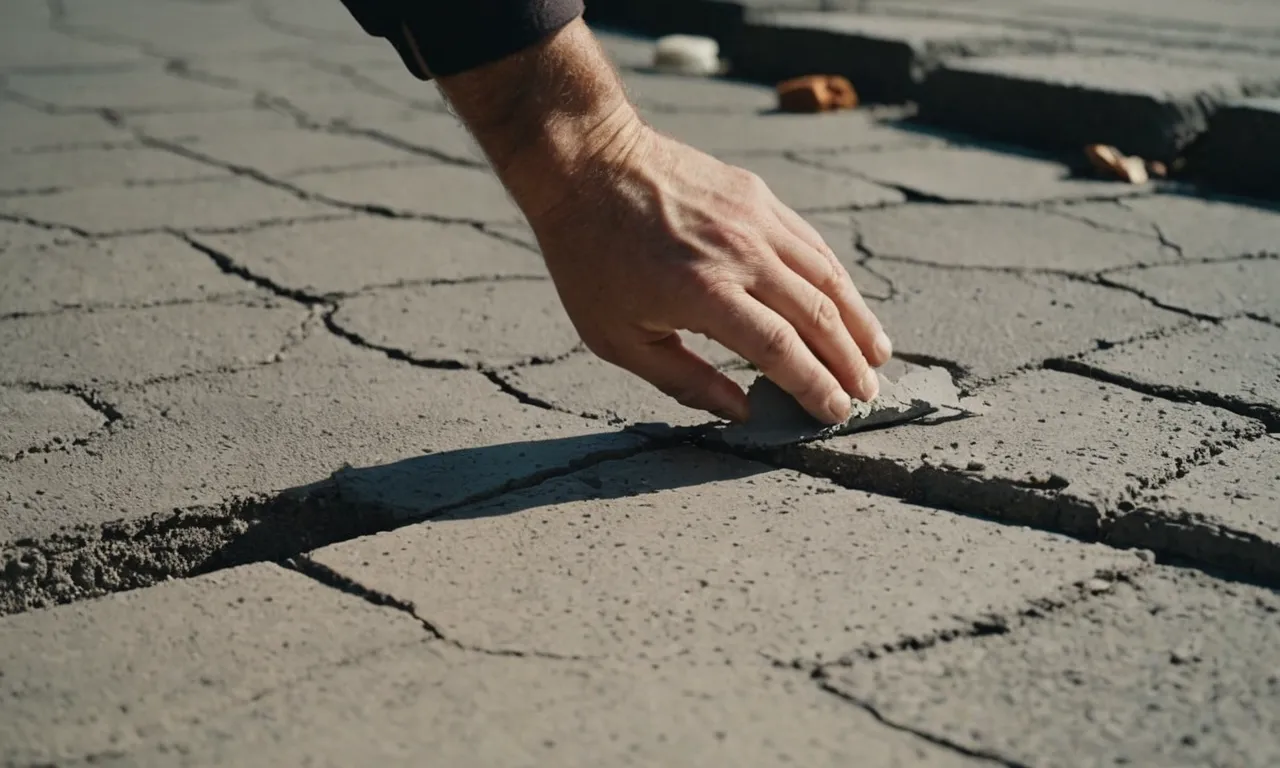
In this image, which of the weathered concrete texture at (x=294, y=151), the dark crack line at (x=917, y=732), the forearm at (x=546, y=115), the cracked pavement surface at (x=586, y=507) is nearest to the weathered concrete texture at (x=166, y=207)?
the cracked pavement surface at (x=586, y=507)

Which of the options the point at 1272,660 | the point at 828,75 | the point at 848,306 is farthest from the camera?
the point at 828,75

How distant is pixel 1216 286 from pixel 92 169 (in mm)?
2009

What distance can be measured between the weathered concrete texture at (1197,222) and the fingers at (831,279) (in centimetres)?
99

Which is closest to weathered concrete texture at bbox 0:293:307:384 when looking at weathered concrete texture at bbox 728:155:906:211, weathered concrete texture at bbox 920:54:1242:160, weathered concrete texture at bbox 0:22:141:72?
weathered concrete texture at bbox 728:155:906:211

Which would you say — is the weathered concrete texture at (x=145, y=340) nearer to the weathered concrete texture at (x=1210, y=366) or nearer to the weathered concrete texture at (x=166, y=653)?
the weathered concrete texture at (x=166, y=653)

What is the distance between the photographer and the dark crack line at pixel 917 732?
0.93 m

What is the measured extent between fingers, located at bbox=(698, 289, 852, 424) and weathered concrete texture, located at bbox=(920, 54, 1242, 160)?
67.4 inches

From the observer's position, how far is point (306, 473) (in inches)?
55.9

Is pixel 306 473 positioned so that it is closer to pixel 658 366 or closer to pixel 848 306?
pixel 658 366

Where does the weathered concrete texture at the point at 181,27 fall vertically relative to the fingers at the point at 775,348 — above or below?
below

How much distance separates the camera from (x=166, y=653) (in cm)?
108

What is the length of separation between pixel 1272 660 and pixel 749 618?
0.38 m

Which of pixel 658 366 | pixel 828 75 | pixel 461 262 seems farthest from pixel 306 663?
pixel 828 75

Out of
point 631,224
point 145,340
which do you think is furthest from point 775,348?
point 145,340
